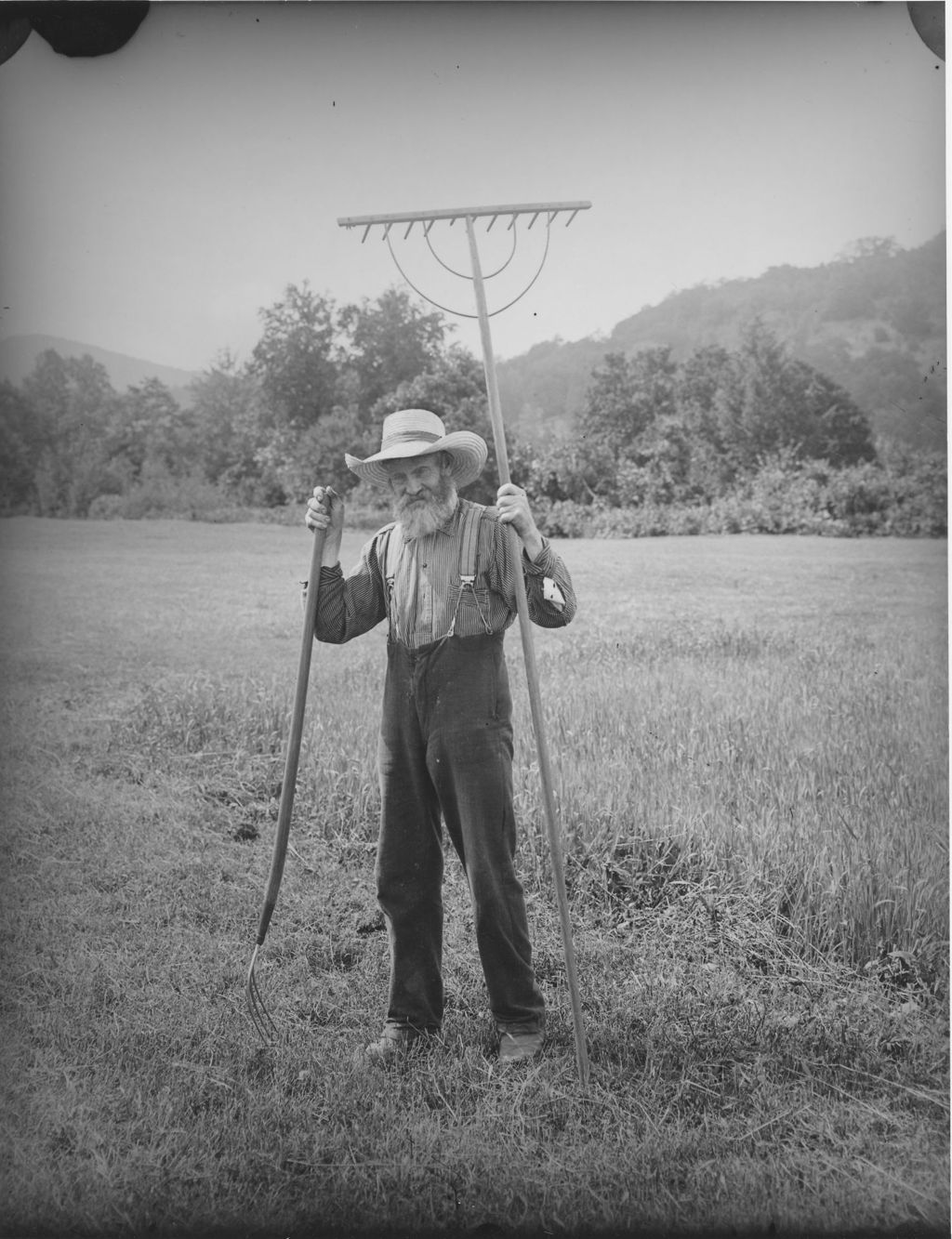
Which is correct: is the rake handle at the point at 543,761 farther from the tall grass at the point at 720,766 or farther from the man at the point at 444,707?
the tall grass at the point at 720,766

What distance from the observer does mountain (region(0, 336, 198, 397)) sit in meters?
3.39

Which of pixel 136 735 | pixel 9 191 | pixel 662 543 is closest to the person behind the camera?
pixel 9 191

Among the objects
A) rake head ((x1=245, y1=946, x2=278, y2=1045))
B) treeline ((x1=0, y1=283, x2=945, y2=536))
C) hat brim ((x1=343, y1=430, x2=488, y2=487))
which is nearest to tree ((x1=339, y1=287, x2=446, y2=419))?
treeline ((x1=0, y1=283, x2=945, y2=536))

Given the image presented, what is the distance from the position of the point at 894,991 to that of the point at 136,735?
3.08 m

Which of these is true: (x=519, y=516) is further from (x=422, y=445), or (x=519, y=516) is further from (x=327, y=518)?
(x=327, y=518)

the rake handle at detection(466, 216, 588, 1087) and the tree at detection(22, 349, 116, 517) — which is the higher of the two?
the tree at detection(22, 349, 116, 517)

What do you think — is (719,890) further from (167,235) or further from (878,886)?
(167,235)

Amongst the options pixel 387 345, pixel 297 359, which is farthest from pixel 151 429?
pixel 387 345

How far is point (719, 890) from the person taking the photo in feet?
11.3

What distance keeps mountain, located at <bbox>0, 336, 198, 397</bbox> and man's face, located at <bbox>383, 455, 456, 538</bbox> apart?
145 cm

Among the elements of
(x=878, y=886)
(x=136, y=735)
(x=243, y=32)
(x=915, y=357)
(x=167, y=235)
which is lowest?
(x=878, y=886)

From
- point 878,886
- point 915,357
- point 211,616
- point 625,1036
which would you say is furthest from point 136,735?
point 915,357

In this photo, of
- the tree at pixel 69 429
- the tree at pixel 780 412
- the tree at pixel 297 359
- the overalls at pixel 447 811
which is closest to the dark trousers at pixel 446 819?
the overalls at pixel 447 811

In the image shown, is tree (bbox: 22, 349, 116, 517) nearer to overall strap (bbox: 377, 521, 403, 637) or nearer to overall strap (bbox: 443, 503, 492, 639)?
overall strap (bbox: 377, 521, 403, 637)
